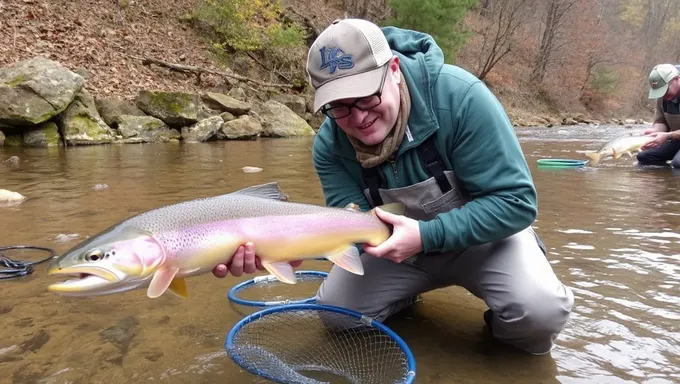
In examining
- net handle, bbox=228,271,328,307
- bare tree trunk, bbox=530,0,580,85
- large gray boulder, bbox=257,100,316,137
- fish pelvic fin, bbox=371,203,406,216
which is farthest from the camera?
bare tree trunk, bbox=530,0,580,85

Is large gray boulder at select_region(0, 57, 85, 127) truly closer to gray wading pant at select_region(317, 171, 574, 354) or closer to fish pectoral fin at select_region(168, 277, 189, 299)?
gray wading pant at select_region(317, 171, 574, 354)

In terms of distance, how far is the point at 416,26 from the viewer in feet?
81.9

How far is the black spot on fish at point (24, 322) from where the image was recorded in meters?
2.70

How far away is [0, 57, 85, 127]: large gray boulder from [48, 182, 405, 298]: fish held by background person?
34.7 feet

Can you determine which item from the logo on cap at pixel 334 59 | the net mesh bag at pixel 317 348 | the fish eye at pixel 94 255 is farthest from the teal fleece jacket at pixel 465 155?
the fish eye at pixel 94 255

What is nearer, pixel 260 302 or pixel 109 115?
pixel 260 302

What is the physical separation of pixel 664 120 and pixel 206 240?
9217 millimetres

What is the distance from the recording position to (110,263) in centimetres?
185

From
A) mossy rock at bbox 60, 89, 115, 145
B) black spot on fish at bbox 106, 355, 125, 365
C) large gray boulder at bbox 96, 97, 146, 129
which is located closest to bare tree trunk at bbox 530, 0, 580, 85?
large gray boulder at bbox 96, 97, 146, 129

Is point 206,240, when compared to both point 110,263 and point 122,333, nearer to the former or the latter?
point 110,263

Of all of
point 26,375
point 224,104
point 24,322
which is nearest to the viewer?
point 26,375

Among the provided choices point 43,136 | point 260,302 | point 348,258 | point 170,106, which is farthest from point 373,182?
point 170,106

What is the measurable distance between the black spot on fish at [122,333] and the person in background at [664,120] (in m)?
7.92

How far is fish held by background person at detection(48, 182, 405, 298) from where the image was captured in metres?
1.85
